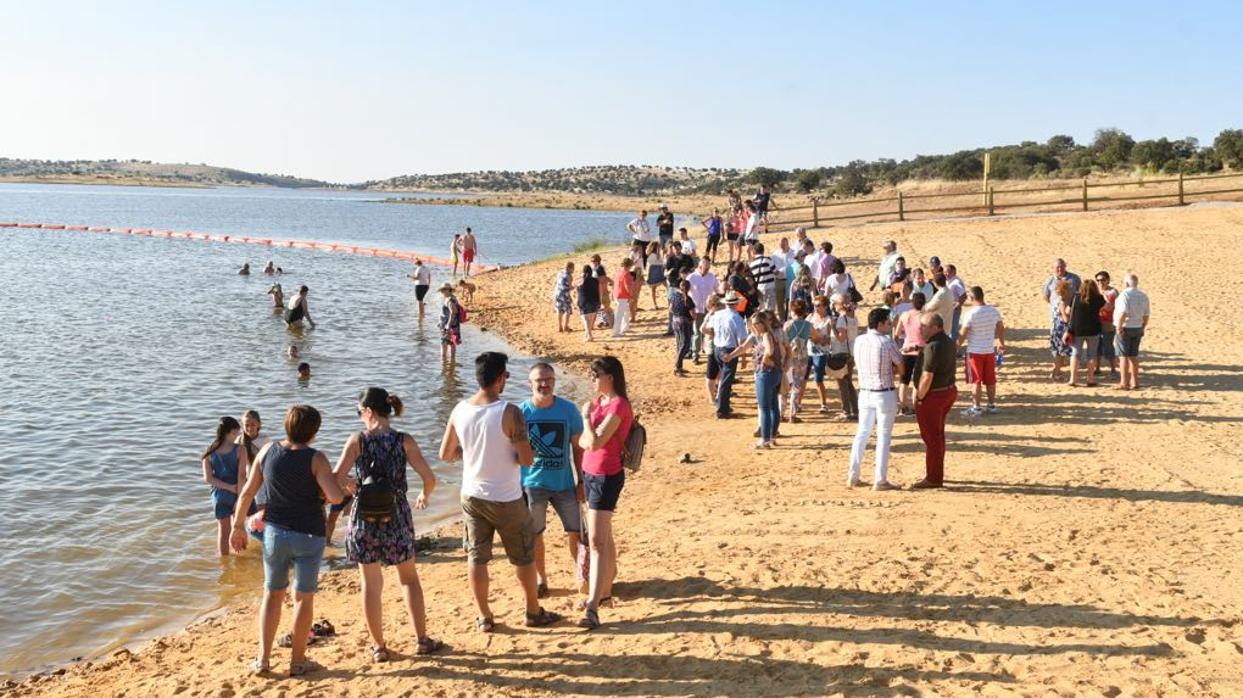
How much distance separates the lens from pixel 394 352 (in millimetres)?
20594

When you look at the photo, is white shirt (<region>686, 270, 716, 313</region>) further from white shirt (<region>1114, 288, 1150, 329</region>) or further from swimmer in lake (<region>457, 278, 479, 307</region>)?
swimmer in lake (<region>457, 278, 479, 307</region>)

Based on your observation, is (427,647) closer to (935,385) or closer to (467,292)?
(935,385)

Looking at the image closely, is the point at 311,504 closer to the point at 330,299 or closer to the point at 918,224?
the point at 330,299

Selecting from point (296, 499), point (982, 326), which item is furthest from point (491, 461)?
point (982, 326)

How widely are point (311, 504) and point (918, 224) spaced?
28.1m

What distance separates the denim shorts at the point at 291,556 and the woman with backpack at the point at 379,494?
0.21 metres

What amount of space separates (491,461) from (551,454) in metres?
0.50

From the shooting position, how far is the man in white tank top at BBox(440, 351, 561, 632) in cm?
590

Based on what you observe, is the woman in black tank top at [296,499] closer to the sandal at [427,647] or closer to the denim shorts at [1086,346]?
the sandal at [427,647]

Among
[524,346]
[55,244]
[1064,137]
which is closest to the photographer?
[524,346]

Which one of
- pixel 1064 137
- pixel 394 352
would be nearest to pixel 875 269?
pixel 394 352

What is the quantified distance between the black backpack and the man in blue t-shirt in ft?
2.97

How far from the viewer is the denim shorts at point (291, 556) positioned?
577 cm

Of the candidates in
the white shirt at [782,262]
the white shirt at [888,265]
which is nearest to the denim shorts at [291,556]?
the white shirt at [888,265]
